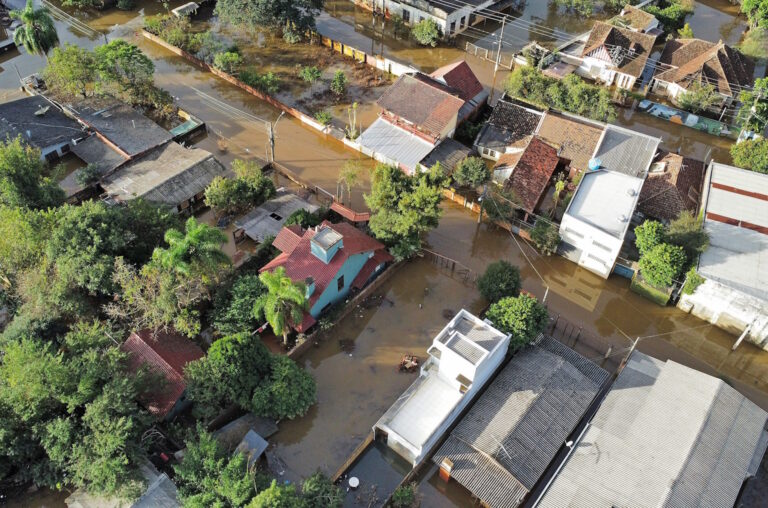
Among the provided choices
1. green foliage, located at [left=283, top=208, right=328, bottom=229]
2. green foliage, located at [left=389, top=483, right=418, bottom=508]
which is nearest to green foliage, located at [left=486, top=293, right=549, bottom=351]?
green foliage, located at [left=389, top=483, right=418, bottom=508]

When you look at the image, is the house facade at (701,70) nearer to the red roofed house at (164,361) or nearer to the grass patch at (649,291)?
the grass patch at (649,291)

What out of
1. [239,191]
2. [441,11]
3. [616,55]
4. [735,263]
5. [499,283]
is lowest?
[499,283]

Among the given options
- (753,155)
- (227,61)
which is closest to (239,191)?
(227,61)

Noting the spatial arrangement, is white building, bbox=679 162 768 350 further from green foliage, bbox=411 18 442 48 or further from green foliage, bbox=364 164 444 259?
green foliage, bbox=411 18 442 48

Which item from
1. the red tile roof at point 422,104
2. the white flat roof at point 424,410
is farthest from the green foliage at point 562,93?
the white flat roof at point 424,410

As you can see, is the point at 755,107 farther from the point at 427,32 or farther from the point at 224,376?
the point at 224,376

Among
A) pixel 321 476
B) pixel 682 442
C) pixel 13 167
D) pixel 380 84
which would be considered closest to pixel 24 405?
pixel 321 476
